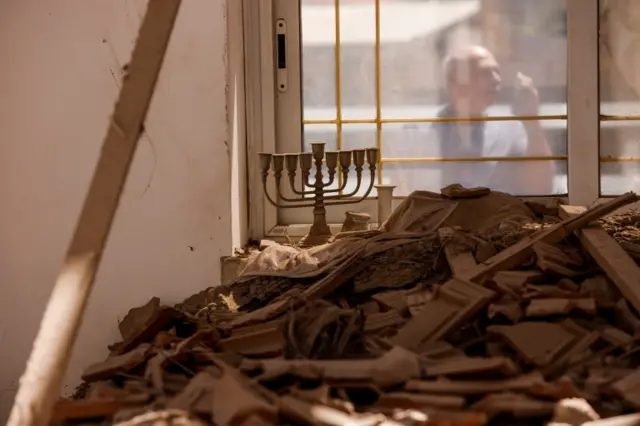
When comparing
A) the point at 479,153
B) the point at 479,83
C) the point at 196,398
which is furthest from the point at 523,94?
the point at 196,398

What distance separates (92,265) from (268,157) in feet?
5.35

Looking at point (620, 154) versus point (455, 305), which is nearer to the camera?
point (455, 305)

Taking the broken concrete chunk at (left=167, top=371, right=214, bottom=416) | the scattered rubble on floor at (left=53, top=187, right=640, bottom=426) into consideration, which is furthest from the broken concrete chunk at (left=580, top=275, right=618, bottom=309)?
the broken concrete chunk at (left=167, top=371, right=214, bottom=416)

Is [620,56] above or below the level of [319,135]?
above

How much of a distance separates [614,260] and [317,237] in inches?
49.5

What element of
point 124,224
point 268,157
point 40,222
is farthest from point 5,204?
point 268,157

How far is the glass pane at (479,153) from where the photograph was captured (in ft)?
13.6

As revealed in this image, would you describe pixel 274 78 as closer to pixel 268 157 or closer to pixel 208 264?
pixel 268 157

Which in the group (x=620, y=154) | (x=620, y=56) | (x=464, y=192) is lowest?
(x=464, y=192)

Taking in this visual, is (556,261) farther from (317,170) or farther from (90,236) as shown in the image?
(90,236)

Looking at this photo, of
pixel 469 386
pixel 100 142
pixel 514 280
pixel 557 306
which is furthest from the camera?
pixel 100 142

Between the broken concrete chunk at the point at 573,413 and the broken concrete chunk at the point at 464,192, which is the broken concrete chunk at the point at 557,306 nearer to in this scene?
the broken concrete chunk at the point at 573,413

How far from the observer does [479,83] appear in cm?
411

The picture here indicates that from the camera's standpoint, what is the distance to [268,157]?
3.76 m
